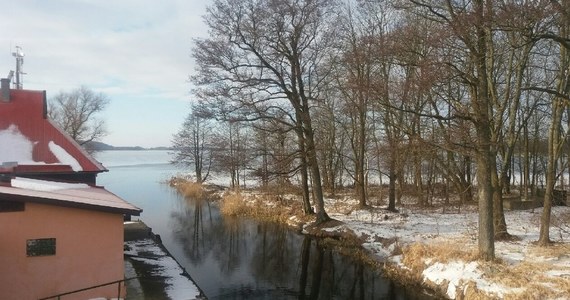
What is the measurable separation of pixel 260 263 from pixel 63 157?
28.6 feet

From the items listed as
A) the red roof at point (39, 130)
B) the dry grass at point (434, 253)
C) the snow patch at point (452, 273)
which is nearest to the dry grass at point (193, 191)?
the red roof at point (39, 130)

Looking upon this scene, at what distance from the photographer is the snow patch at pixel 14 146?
13.9m

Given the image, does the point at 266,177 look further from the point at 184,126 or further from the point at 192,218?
the point at 184,126

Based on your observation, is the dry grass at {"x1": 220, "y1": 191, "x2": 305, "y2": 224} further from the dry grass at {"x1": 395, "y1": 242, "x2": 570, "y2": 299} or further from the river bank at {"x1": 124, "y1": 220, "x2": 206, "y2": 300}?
the dry grass at {"x1": 395, "y1": 242, "x2": 570, "y2": 299}

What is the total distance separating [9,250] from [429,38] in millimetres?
12120

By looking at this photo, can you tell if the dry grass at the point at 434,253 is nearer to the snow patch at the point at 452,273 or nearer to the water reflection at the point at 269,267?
the snow patch at the point at 452,273

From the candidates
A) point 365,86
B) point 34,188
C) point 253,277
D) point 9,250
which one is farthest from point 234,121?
point 9,250

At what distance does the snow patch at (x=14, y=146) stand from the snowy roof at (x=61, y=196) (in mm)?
1377

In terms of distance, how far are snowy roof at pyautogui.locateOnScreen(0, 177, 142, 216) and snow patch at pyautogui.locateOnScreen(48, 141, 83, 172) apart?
1297 mm

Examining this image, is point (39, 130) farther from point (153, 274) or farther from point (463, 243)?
point (463, 243)

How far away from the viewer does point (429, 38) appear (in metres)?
12.9

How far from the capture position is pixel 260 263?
18.9 m

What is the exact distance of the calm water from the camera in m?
14.8

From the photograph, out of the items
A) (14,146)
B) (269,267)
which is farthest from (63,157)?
(269,267)
